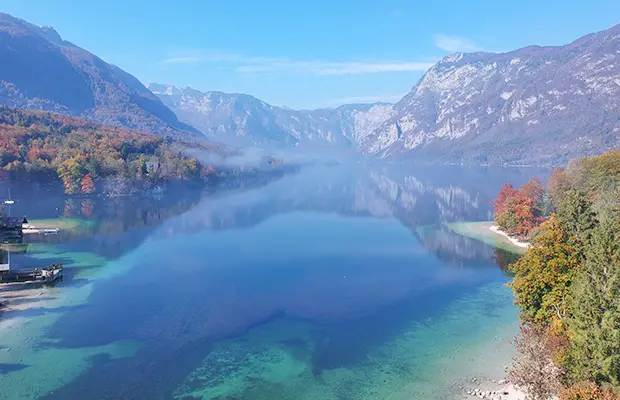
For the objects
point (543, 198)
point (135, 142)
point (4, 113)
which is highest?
point (4, 113)

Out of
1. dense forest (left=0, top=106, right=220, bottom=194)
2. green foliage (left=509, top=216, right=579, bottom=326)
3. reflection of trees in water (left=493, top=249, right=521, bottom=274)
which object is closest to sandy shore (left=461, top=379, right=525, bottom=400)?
green foliage (left=509, top=216, right=579, bottom=326)

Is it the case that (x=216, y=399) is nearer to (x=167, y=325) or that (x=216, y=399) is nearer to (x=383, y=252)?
(x=167, y=325)

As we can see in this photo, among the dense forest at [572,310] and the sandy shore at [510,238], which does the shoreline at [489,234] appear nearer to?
the sandy shore at [510,238]

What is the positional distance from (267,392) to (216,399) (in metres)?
2.83

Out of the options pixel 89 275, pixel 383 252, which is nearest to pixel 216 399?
pixel 89 275

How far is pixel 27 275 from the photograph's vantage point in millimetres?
45438

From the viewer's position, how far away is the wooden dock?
4484 cm

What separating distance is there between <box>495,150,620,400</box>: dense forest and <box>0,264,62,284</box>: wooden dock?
41297 millimetres

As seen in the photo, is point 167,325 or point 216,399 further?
point 167,325

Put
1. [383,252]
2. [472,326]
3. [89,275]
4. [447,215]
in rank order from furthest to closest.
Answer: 1. [447,215]
2. [383,252]
3. [89,275]
4. [472,326]

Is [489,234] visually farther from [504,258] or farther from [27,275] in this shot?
[27,275]

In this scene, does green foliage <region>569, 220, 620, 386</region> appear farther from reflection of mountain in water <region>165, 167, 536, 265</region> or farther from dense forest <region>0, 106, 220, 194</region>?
dense forest <region>0, 106, 220, 194</region>

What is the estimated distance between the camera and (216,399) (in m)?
25.7

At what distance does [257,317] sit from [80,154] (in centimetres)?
11178
